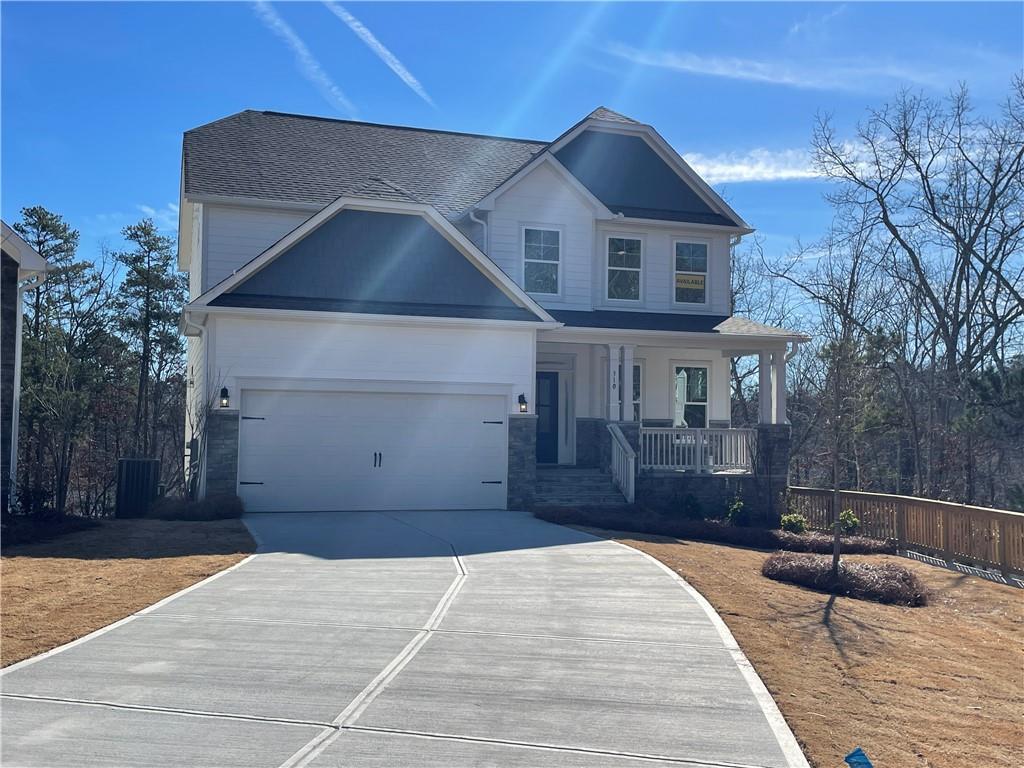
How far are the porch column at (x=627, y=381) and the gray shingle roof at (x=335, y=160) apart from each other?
4971mm

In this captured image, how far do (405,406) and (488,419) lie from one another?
1.67 metres

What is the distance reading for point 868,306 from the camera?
33625 millimetres

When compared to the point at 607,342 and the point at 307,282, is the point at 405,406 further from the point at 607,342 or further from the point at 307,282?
the point at 607,342

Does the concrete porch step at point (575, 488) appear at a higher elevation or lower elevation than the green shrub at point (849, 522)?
higher

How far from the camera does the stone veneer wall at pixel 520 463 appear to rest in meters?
17.8

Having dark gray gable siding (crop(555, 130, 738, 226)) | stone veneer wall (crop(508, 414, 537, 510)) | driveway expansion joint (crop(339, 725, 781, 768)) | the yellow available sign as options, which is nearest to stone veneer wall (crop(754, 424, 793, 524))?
the yellow available sign

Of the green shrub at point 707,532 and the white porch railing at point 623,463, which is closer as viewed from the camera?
the green shrub at point 707,532

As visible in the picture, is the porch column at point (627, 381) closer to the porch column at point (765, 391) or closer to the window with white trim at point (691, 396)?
the window with white trim at point (691, 396)

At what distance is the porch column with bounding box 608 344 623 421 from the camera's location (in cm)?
1998

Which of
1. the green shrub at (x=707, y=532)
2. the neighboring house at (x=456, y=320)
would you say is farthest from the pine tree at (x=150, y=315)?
the green shrub at (x=707, y=532)

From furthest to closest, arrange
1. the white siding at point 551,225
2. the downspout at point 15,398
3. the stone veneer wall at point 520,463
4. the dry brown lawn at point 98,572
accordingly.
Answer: the white siding at point 551,225, the stone veneer wall at point 520,463, the downspout at point 15,398, the dry brown lawn at point 98,572

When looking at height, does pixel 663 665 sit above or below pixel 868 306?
below

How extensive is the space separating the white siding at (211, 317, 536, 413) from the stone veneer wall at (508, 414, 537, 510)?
1.16ft

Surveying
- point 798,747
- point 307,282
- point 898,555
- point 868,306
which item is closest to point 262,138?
point 307,282
